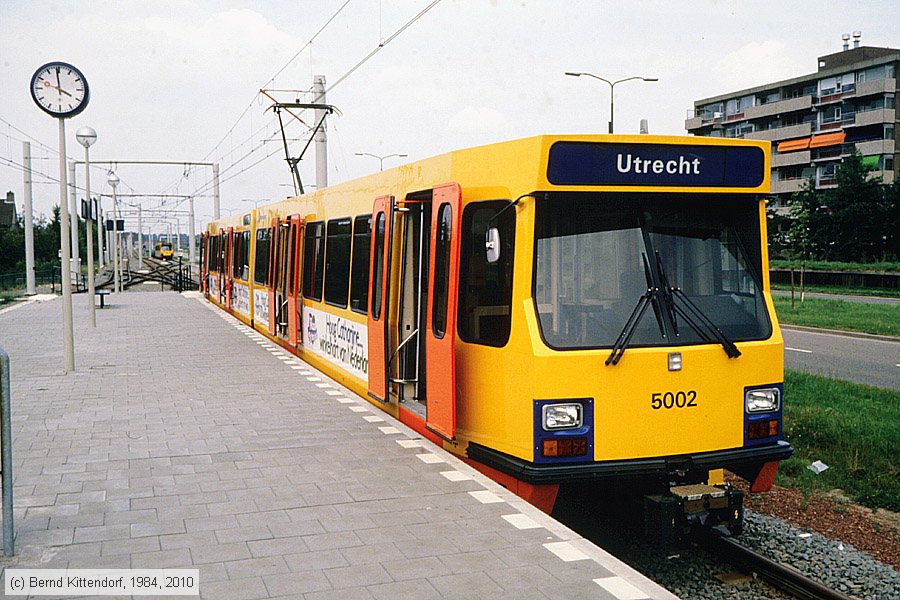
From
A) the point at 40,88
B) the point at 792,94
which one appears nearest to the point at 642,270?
the point at 40,88

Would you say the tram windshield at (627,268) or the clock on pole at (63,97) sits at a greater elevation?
the clock on pole at (63,97)

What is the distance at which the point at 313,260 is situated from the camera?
1523 cm

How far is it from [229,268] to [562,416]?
76.8ft

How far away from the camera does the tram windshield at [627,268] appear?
6.95 meters

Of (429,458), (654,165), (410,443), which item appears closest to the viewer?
(654,165)

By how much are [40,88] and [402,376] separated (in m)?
8.49

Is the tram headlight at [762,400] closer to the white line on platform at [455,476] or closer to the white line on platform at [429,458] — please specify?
the white line on platform at [455,476]

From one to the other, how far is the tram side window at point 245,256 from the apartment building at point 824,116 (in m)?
51.3

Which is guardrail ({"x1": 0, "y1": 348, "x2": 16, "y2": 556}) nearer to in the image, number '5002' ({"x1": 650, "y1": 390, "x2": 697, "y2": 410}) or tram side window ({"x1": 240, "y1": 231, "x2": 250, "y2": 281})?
number '5002' ({"x1": 650, "y1": 390, "x2": 697, "y2": 410})

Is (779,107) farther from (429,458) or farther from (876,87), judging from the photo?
(429,458)

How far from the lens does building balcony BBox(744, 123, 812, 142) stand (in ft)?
246

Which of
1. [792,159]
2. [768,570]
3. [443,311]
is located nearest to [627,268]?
[443,311]

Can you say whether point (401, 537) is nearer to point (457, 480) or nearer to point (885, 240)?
point (457, 480)

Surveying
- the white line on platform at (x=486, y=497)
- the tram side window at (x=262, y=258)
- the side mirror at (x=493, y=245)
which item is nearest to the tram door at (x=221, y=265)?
the tram side window at (x=262, y=258)
